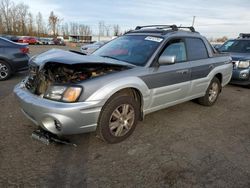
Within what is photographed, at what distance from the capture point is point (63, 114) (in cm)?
278

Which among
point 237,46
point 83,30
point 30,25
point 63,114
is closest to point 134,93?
point 63,114

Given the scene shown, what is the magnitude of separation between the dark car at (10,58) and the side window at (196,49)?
5420 millimetres

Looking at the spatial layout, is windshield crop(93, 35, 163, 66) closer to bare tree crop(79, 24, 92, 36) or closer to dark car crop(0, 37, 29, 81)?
dark car crop(0, 37, 29, 81)

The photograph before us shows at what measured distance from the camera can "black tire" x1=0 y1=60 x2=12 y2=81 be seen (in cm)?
711

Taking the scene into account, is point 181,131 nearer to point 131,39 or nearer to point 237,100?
point 131,39

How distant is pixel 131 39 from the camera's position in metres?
4.41

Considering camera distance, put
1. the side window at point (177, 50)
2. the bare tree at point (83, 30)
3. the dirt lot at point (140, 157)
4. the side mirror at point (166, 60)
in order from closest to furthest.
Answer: the dirt lot at point (140, 157) < the side mirror at point (166, 60) < the side window at point (177, 50) < the bare tree at point (83, 30)

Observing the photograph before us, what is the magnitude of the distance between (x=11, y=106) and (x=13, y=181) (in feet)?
8.71

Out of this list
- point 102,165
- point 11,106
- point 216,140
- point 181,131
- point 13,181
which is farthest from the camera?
point 11,106

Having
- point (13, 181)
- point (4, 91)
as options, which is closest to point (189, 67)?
point (13, 181)

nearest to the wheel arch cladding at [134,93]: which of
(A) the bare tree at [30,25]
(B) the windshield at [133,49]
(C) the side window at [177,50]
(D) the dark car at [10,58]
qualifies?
(B) the windshield at [133,49]

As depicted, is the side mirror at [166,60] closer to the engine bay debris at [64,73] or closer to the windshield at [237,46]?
the engine bay debris at [64,73]

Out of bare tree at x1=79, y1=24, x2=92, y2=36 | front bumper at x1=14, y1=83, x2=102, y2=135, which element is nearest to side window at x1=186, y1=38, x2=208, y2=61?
front bumper at x1=14, y1=83, x2=102, y2=135

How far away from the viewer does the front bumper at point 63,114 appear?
280cm
